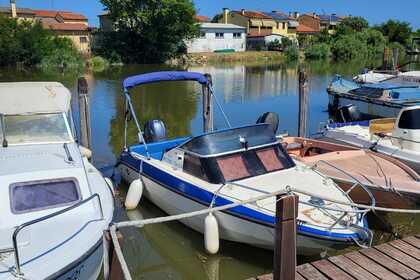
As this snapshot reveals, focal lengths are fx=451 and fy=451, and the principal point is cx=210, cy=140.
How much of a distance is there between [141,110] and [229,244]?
16235mm

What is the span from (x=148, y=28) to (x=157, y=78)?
1891 inches

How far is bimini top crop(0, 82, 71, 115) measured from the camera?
8446mm

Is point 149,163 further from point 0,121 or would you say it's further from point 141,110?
point 141,110

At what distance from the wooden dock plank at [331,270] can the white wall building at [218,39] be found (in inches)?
2495

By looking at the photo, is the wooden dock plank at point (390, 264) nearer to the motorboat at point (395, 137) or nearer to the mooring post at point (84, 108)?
the motorboat at point (395, 137)

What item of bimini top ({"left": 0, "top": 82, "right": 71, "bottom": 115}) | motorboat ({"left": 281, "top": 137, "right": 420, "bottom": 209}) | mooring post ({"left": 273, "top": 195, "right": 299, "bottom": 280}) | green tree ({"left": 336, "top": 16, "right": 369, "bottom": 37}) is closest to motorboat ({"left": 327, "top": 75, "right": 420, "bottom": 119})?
motorboat ({"left": 281, "top": 137, "right": 420, "bottom": 209})

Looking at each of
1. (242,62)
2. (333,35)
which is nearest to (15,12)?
(242,62)

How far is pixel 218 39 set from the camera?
72438 mm

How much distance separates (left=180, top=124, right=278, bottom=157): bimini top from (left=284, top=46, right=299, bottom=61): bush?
195 feet

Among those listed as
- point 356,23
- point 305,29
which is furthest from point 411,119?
point 305,29

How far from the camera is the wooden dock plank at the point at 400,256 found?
5797 mm

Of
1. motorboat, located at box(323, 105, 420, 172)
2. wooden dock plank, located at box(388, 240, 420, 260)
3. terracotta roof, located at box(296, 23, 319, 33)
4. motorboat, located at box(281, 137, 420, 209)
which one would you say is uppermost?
terracotta roof, located at box(296, 23, 319, 33)

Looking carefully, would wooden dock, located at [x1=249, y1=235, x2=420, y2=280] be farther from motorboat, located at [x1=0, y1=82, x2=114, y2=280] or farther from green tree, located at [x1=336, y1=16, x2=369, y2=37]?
green tree, located at [x1=336, y1=16, x2=369, y2=37]

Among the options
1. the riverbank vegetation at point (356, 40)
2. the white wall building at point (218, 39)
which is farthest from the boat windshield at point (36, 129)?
the riverbank vegetation at point (356, 40)
